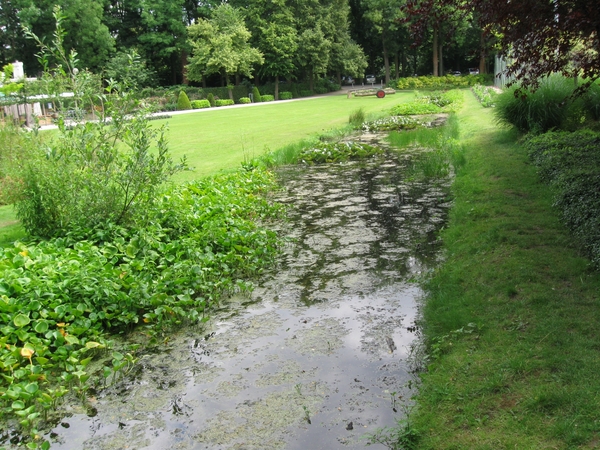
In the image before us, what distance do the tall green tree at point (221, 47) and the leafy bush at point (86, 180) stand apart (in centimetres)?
3917

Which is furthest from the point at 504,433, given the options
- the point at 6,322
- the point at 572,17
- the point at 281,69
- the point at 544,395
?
the point at 281,69

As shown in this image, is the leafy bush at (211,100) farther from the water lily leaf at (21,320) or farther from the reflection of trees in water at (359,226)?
the water lily leaf at (21,320)

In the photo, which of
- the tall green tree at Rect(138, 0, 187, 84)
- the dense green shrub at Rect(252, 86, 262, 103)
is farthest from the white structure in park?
the dense green shrub at Rect(252, 86, 262, 103)

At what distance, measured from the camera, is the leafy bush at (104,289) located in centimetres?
409

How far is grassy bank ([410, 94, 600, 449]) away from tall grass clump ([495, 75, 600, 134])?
19.2ft

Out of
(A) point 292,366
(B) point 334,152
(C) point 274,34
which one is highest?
(C) point 274,34

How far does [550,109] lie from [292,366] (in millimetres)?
10374

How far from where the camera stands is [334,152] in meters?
14.0

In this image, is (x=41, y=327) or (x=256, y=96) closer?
(x=41, y=327)

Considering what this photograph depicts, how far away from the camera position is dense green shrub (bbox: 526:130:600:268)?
18.7 feet

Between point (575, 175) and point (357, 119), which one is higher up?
point (357, 119)

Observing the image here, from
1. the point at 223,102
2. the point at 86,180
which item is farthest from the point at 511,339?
the point at 223,102

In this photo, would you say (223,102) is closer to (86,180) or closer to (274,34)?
(274,34)

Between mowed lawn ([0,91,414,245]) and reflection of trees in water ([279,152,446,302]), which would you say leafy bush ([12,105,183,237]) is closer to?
mowed lawn ([0,91,414,245])
